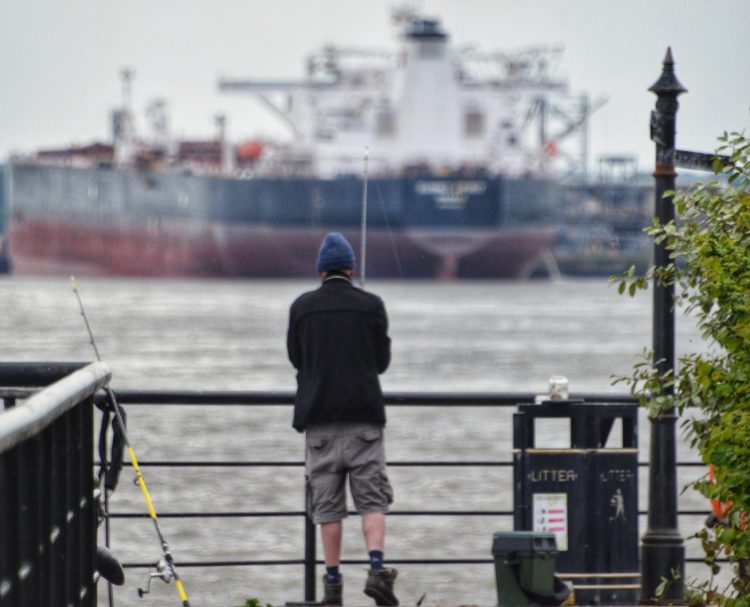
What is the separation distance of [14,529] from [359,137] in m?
86.8

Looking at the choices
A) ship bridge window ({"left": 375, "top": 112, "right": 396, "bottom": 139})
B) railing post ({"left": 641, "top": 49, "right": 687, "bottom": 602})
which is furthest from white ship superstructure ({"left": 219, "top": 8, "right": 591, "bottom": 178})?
railing post ({"left": 641, "top": 49, "right": 687, "bottom": 602})

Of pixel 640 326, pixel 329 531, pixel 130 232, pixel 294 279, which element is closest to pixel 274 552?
pixel 329 531

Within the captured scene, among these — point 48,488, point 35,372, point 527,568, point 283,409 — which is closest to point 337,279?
point 527,568

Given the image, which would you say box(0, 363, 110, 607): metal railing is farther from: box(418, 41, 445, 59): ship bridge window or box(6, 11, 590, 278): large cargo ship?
box(418, 41, 445, 59): ship bridge window

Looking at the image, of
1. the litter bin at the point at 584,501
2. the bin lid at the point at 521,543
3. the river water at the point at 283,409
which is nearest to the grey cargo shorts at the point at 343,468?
the litter bin at the point at 584,501

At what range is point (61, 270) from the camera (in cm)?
9281

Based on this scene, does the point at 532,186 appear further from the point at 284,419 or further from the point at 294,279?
the point at 284,419

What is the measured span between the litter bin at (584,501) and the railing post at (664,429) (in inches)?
2.8

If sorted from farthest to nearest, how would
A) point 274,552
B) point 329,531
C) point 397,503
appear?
point 397,503
point 274,552
point 329,531

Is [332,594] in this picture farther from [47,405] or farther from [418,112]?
[418,112]

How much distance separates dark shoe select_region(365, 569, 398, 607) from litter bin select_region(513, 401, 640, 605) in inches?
20.7

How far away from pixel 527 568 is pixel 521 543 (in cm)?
9

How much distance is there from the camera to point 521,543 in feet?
19.0

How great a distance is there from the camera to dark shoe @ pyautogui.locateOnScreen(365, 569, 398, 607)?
6246 millimetres
